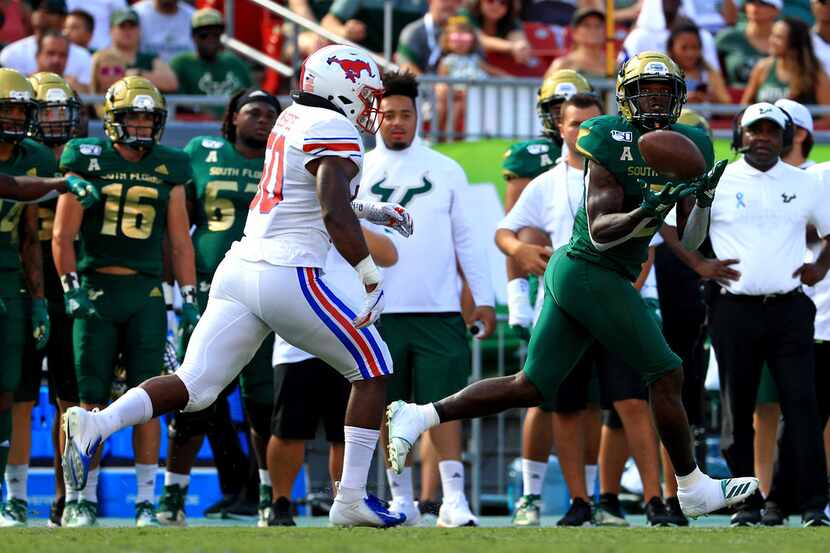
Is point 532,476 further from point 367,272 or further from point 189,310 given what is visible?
point 367,272

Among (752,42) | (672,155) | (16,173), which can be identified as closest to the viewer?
(672,155)

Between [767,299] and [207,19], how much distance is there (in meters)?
5.52

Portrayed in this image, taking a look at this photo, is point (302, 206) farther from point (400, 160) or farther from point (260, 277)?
point (400, 160)

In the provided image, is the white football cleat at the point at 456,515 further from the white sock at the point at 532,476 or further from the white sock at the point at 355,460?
the white sock at the point at 355,460

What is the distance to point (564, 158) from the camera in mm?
8430

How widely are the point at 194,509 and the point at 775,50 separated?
218 inches

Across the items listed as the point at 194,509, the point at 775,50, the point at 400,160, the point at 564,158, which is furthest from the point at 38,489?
the point at 775,50

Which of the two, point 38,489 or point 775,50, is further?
point 775,50

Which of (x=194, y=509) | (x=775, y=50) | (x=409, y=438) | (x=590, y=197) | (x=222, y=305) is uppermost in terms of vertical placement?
(x=775, y=50)

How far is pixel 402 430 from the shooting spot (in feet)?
21.9

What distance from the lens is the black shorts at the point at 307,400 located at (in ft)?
26.8

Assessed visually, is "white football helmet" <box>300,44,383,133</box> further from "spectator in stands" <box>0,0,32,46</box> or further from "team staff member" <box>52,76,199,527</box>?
"spectator in stands" <box>0,0,32,46</box>

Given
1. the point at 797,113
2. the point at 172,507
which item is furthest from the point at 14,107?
the point at 797,113

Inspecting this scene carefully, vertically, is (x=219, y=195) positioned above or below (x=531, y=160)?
below
